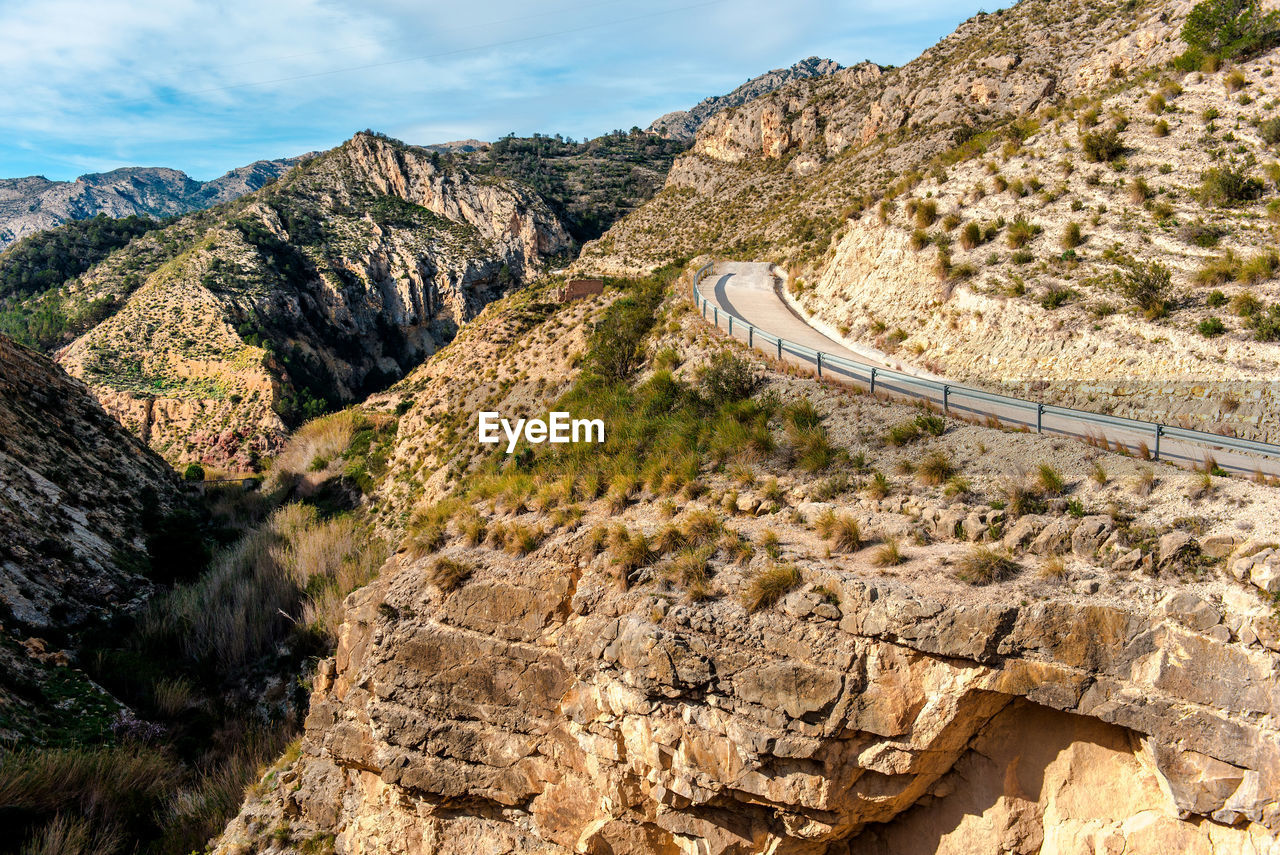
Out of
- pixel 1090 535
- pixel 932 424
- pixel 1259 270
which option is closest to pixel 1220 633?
pixel 1090 535

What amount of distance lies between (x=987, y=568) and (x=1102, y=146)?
16.0m

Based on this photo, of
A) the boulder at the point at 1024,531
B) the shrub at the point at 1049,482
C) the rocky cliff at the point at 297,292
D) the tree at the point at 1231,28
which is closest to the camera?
the boulder at the point at 1024,531

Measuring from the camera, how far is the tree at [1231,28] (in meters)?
18.3

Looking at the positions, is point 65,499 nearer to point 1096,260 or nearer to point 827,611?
point 827,611

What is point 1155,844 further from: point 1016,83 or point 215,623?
point 1016,83

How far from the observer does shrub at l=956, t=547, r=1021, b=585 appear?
8016 millimetres

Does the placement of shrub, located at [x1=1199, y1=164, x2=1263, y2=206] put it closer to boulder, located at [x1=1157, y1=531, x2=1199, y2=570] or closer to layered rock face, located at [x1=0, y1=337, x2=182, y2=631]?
boulder, located at [x1=1157, y1=531, x2=1199, y2=570]

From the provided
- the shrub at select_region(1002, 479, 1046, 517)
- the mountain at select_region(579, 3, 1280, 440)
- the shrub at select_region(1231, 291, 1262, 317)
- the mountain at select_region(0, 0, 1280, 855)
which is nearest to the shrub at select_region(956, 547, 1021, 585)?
the mountain at select_region(0, 0, 1280, 855)

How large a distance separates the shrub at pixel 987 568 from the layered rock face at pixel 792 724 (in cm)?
34

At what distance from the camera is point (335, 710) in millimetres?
13617

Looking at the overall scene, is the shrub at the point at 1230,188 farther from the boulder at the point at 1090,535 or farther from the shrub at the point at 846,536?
the shrub at the point at 846,536

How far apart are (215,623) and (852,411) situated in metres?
24.9

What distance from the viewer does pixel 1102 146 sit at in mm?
17891

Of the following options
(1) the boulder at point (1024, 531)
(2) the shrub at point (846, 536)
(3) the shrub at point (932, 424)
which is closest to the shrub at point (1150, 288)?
(3) the shrub at point (932, 424)
